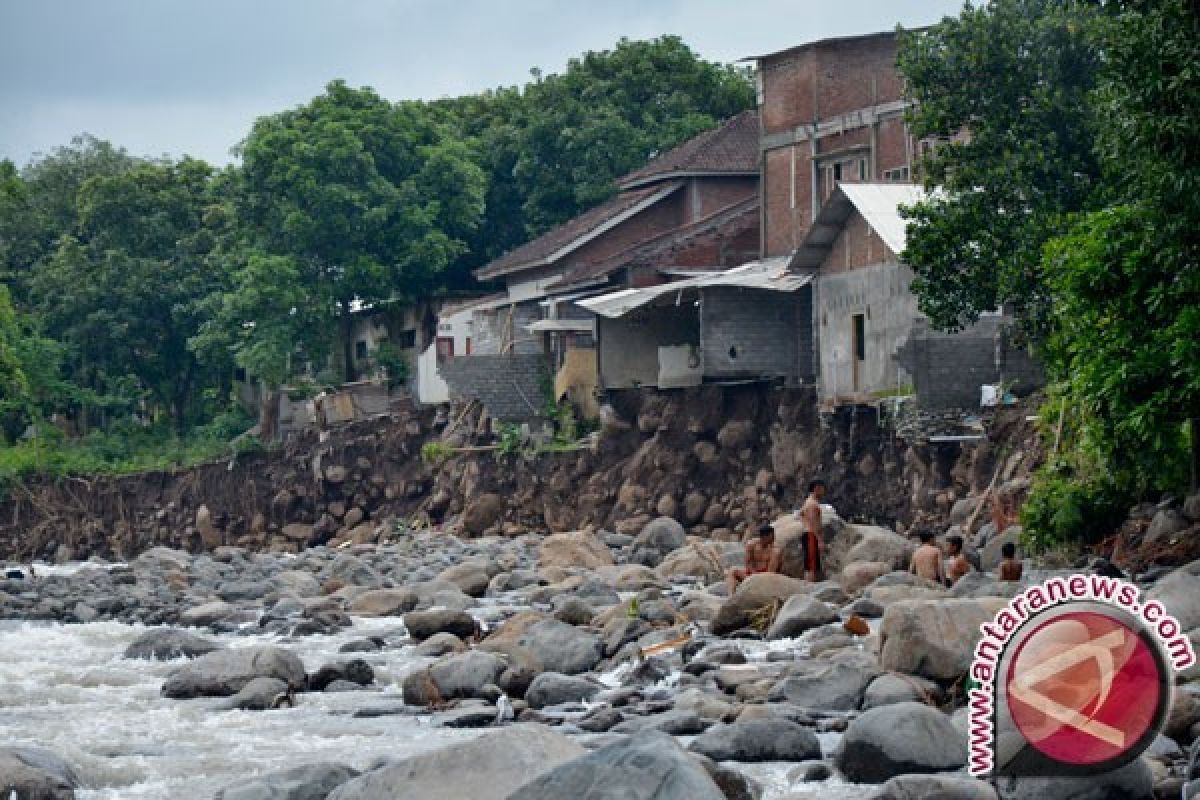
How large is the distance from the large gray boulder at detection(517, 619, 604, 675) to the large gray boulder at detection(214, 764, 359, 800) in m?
4.99

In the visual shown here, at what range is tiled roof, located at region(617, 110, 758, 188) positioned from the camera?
129ft

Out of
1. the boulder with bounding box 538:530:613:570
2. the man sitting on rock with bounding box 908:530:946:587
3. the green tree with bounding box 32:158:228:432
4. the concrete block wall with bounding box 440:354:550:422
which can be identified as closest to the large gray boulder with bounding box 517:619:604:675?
the man sitting on rock with bounding box 908:530:946:587

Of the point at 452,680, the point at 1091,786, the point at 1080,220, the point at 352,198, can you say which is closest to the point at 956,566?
the point at 1080,220

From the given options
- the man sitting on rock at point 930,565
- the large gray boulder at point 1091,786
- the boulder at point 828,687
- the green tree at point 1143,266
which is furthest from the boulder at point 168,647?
the large gray boulder at point 1091,786

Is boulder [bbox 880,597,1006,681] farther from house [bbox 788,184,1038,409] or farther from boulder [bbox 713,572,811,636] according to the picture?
house [bbox 788,184,1038,409]

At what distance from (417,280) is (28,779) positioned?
3423 cm

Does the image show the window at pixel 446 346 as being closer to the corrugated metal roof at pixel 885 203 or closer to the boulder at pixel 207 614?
the corrugated metal roof at pixel 885 203

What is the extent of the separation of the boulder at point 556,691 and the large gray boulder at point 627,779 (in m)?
5.77

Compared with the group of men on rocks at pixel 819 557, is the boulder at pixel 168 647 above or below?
below

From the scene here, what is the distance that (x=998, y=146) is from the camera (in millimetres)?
23875

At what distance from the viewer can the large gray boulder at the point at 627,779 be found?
868 centimetres

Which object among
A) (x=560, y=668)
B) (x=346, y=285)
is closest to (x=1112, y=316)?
(x=560, y=668)

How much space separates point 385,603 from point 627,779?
46.9 ft

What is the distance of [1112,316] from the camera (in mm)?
16484
